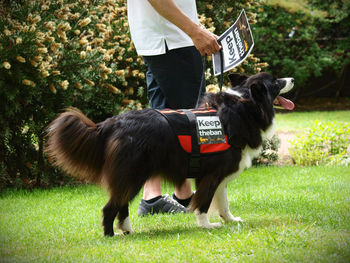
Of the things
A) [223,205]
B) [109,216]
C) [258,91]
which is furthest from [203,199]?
[258,91]

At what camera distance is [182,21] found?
356 centimetres

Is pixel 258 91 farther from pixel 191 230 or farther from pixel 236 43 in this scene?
pixel 191 230

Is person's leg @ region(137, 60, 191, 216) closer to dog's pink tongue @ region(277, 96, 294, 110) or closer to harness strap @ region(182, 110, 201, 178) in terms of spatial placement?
harness strap @ region(182, 110, 201, 178)

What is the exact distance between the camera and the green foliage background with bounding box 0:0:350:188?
5055 millimetres

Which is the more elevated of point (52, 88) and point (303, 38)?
point (52, 88)

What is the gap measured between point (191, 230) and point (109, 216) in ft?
2.20

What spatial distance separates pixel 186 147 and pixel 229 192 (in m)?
2.09

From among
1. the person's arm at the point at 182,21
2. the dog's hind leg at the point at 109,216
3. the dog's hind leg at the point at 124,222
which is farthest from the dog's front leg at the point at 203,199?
the person's arm at the point at 182,21

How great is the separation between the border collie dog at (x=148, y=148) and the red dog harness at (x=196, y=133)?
0.13 feet

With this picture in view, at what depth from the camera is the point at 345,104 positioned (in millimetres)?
15953

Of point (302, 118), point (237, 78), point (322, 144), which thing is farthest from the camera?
point (302, 118)

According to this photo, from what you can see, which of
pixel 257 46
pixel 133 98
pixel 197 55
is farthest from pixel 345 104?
pixel 197 55

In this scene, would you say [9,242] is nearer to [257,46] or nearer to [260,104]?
[260,104]

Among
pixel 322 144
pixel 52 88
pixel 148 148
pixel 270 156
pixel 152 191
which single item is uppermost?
pixel 148 148
